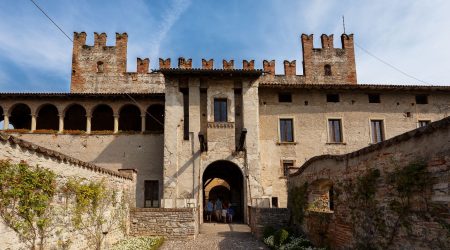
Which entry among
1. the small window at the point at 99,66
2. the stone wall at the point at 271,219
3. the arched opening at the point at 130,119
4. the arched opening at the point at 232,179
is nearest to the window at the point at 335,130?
the arched opening at the point at 232,179

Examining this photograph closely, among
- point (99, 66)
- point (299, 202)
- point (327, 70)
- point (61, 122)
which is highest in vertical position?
point (99, 66)

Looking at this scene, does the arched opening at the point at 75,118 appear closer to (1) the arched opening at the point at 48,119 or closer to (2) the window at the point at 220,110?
(1) the arched opening at the point at 48,119

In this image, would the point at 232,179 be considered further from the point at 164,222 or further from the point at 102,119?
the point at 164,222

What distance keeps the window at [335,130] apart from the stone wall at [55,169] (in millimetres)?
13626

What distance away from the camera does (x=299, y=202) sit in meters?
13.1

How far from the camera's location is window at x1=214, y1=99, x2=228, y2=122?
804 inches

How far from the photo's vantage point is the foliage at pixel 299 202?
1264 centimetres

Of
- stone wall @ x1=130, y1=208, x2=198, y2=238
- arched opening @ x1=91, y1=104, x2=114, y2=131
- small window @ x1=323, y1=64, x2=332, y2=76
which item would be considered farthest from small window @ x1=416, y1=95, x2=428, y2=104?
arched opening @ x1=91, y1=104, x2=114, y2=131

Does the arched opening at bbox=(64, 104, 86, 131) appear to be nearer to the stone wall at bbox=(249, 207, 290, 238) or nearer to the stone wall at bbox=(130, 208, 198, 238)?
the stone wall at bbox=(130, 208, 198, 238)

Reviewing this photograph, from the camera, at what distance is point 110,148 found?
21.3 m

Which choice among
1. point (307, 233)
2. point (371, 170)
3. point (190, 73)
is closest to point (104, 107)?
point (190, 73)

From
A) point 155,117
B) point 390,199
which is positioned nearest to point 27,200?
point 390,199

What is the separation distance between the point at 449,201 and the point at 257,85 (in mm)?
15655

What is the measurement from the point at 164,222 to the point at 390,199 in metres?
9.24
